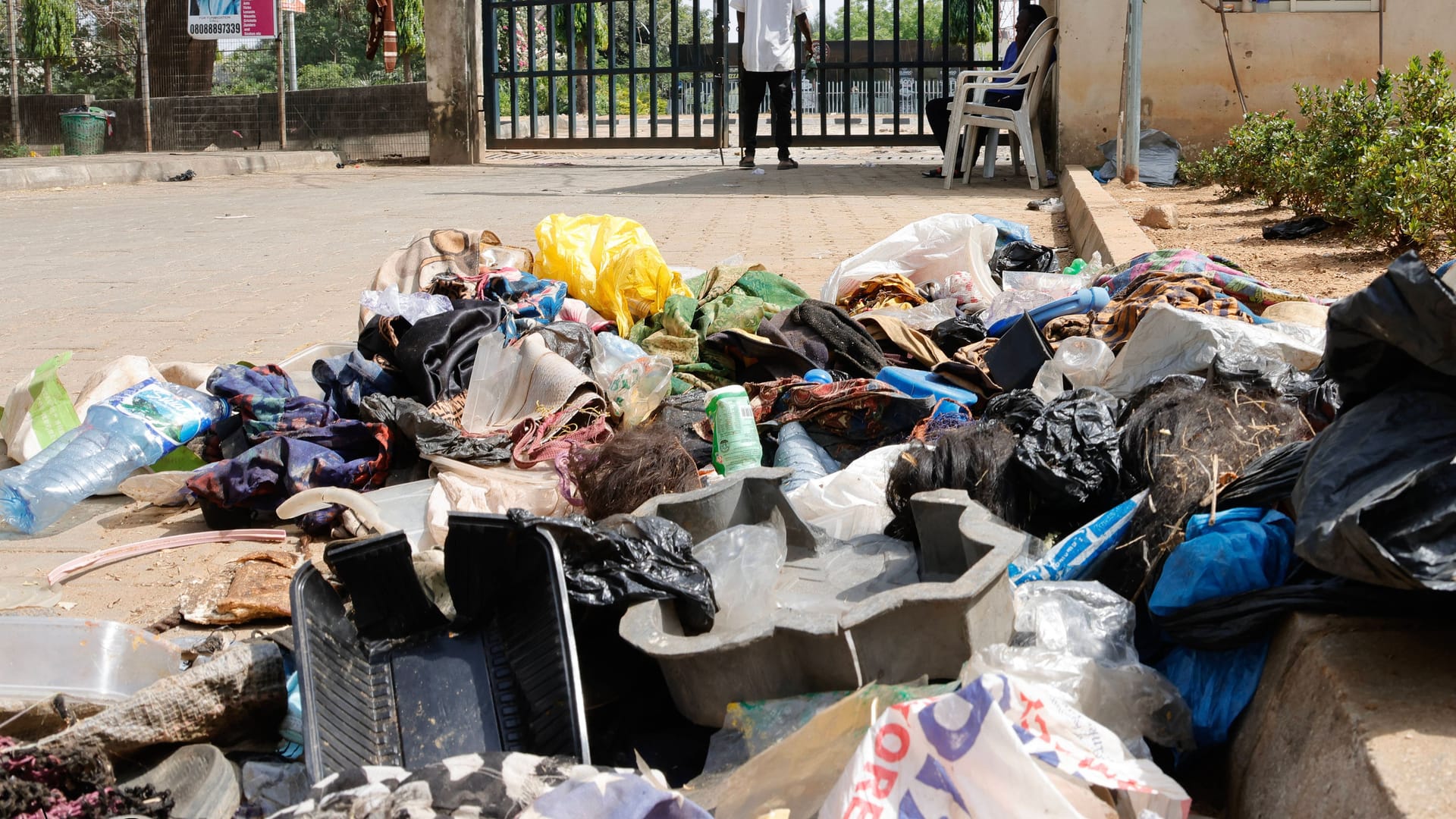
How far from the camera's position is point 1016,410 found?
3059 mm

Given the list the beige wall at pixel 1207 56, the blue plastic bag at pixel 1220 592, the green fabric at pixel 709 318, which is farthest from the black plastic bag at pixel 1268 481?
the beige wall at pixel 1207 56

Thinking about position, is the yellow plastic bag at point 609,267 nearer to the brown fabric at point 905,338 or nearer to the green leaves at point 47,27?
the brown fabric at point 905,338

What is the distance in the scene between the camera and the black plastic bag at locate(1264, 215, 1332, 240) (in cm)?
664

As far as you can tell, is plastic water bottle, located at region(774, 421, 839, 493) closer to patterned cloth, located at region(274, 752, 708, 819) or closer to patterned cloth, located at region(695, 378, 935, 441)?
patterned cloth, located at region(695, 378, 935, 441)

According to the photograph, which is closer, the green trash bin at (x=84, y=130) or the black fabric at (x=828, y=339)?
the black fabric at (x=828, y=339)

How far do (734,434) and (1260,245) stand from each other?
13.8 feet

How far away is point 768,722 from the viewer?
6.66 ft

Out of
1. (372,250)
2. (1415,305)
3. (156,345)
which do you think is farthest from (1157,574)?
(372,250)

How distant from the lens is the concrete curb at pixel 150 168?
1386 cm

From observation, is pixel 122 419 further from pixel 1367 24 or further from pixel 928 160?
pixel 928 160

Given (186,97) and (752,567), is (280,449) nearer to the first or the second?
(752,567)

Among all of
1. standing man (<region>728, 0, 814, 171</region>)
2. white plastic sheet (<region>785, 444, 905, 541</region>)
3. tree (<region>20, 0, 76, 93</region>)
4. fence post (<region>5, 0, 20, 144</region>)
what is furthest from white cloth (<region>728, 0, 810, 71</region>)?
tree (<region>20, 0, 76, 93</region>)

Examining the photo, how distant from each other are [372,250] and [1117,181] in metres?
5.68

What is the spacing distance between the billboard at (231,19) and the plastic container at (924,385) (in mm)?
17393
